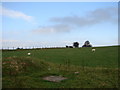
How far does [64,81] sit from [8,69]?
561cm

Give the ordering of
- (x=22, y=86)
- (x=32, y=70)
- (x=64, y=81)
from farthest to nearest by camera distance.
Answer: (x=32, y=70)
(x=64, y=81)
(x=22, y=86)

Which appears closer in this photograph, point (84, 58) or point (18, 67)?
point (18, 67)

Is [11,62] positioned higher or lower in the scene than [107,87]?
higher

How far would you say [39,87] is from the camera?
403 inches

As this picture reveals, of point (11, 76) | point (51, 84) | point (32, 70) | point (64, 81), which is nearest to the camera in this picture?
point (51, 84)

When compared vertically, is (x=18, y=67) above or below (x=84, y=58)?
above

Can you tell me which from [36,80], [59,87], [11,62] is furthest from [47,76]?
[11,62]

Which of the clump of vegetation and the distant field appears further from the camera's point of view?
the distant field

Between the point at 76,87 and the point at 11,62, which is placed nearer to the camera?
the point at 76,87

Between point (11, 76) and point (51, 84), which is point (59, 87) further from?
point (11, 76)

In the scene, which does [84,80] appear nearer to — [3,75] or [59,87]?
[59,87]

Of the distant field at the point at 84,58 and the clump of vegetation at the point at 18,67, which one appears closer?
the clump of vegetation at the point at 18,67

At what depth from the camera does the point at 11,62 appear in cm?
1573

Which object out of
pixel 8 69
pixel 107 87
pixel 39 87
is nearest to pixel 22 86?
pixel 39 87
